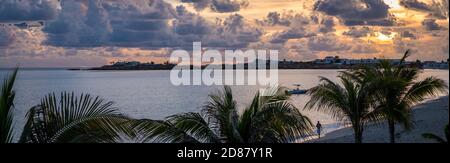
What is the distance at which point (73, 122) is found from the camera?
22.6 ft

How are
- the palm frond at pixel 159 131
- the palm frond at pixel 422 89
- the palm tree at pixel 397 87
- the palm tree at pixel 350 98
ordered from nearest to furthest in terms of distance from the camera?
the palm frond at pixel 159 131 → the palm tree at pixel 350 98 → the palm tree at pixel 397 87 → the palm frond at pixel 422 89

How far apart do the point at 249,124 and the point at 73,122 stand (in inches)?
109

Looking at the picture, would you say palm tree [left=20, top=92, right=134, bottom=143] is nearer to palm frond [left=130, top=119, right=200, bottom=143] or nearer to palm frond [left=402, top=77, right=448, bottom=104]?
palm frond [left=130, top=119, right=200, bottom=143]

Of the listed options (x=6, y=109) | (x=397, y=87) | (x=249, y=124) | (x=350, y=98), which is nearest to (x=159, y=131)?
(x=249, y=124)

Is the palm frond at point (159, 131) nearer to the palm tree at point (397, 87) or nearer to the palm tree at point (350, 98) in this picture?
the palm tree at point (350, 98)

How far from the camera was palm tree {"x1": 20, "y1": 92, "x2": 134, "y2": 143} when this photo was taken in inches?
271

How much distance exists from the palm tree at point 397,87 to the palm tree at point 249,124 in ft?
16.3

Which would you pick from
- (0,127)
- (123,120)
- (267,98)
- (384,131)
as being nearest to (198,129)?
(267,98)

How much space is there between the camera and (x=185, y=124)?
8.55 m

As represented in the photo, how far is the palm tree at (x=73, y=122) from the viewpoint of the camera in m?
6.89

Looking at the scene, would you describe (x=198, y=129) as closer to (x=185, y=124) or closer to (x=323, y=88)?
(x=185, y=124)

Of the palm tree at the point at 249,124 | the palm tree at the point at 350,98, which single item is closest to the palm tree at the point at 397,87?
the palm tree at the point at 350,98

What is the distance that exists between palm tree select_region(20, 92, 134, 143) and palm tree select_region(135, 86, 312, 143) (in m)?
1.21

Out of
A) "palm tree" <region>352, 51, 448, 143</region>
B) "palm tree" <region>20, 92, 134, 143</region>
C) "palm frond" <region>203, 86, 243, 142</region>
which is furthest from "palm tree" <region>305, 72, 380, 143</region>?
"palm tree" <region>20, 92, 134, 143</region>
